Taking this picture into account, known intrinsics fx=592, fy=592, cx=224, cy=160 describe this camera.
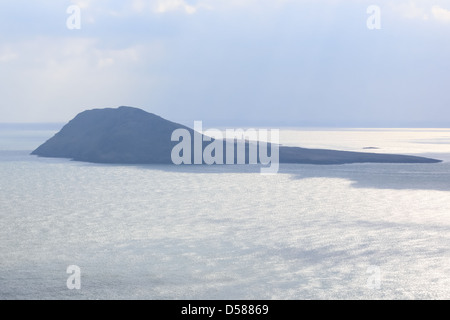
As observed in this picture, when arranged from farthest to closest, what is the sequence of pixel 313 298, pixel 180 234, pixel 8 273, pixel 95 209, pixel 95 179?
1. pixel 95 179
2. pixel 95 209
3. pixel 180 234
4. pixel 8 273
5. pixel 313 298

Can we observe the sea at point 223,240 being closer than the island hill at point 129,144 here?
Yes

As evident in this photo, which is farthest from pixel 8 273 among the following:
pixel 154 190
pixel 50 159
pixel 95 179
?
pixel 50 159

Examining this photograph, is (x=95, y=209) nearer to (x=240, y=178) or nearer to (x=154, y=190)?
(x=154, y=190)

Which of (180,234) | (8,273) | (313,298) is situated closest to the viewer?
(313,298)

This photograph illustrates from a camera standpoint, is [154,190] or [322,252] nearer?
[322,252]

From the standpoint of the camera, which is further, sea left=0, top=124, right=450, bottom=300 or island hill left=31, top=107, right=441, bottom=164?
island hill left=31, top=107, right=441, bottom=164
